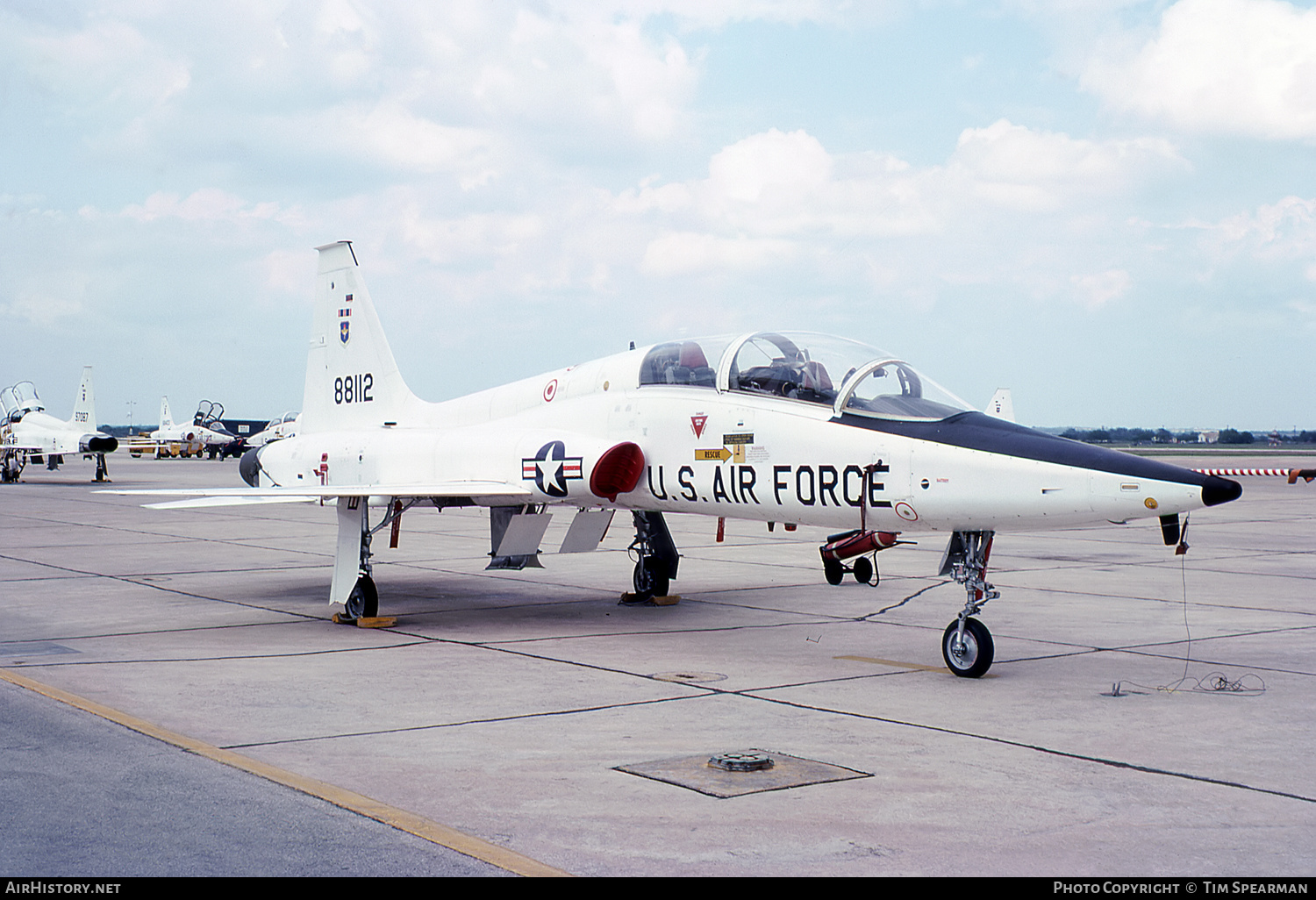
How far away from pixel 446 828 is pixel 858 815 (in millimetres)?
1708

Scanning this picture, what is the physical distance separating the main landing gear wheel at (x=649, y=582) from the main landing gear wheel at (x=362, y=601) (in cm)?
278

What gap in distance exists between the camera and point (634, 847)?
4.68 m

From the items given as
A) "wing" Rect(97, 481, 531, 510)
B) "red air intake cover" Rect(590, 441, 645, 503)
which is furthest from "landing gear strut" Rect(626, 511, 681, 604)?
"red air intake cover" Rect(590, 441, 645, 503)

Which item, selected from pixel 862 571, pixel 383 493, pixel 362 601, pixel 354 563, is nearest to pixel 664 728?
pixel 383 493

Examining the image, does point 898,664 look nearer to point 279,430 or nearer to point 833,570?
point 833,570

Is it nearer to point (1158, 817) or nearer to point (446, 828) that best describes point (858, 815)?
point (1158, 817)

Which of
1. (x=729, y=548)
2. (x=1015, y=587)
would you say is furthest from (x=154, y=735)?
(x=729, y=548)

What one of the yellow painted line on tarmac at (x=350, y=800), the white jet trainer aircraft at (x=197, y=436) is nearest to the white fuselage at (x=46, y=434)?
the white jet trainer aircraft at (x=197, y=436)

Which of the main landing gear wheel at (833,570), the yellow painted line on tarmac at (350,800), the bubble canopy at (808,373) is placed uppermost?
the bubble canopy at (808,373)

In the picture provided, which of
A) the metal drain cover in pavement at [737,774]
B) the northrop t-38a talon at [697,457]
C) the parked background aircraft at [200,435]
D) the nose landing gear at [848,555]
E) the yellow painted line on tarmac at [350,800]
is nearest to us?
the yellow painted line on tarmac at [350,800]

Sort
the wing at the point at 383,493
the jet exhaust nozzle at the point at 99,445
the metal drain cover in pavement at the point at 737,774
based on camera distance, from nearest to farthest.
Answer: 1. the metal drain cover in pavement at the point at 737,774
2. the wing at the point at 383,493
3. the jet exhaust nozzle at the point at 99,445

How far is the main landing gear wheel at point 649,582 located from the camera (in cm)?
1248

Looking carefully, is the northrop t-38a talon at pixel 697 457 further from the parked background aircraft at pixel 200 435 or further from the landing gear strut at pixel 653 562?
the parked background aircraft at pixel 200 435

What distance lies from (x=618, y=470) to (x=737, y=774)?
4.93 metres
